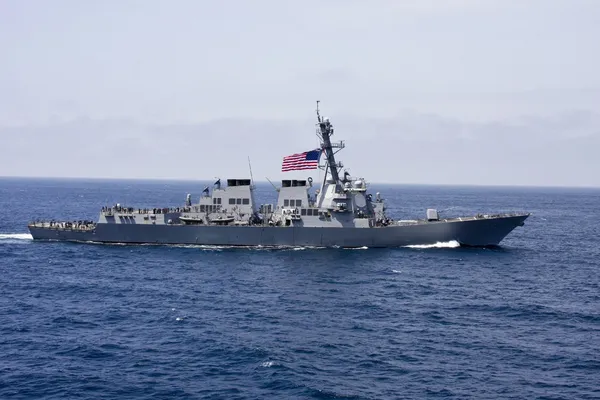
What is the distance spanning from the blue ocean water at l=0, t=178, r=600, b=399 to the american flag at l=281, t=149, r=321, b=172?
29.6ft

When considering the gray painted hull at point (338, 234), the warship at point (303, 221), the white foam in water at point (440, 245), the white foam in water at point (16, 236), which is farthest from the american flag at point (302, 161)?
the white foam in water at point (16, 236)

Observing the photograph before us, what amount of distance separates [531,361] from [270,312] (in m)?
17.1

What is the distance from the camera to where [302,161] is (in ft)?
209

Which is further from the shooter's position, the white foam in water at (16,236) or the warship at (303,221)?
the white foam in water at (16,236)

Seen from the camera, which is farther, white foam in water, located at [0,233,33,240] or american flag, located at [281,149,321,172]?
white foam in water, located at [0,233,33,240]

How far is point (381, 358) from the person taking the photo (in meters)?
31.1

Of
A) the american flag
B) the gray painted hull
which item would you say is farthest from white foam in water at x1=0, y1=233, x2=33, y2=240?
the american flag

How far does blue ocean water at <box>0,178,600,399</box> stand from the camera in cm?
2777

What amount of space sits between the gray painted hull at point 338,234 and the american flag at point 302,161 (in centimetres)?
661

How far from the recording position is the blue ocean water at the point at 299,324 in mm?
27766

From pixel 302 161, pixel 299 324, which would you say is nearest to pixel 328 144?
pixel 302 161

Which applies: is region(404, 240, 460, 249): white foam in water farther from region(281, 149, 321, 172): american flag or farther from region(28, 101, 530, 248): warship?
region(281, 149, 321, 172): american flag

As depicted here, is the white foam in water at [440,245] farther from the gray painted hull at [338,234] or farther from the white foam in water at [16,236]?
the white foam in water at [16,236]

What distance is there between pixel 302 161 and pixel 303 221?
21.3 ft
